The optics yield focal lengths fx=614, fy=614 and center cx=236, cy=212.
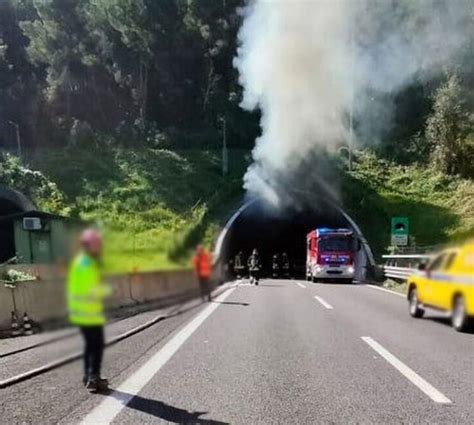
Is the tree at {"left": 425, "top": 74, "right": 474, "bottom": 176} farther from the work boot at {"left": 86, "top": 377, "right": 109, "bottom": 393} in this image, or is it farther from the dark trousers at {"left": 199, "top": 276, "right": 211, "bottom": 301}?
the work boot at {"left": 86, "top": 377, "right": 109, "bottom": 393}

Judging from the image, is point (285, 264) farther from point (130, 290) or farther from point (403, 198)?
point (130, 290)

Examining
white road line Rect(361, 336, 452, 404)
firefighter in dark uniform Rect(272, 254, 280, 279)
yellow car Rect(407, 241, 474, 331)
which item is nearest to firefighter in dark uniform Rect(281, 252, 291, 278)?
firefighter in dark uniform Rect(272, 254, 280, 279)

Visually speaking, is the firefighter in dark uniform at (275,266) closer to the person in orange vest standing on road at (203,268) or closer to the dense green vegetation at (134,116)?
the dense green vegetation at (134,116)

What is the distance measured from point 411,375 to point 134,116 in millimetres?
15832

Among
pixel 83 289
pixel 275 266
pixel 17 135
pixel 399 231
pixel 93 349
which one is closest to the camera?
pixel 83 289

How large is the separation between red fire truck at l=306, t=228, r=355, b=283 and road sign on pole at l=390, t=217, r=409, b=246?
0.23 m

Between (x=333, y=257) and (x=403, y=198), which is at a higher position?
(x=403, y=198)

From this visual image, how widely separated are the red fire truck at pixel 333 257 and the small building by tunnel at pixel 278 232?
0.04 m

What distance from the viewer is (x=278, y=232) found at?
3.05 m

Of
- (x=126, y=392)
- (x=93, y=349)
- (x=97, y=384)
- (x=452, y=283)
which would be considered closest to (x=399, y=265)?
(x=452, y=283)

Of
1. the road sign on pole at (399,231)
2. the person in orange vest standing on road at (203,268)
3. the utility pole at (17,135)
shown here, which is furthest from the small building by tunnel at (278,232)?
the utility pole at (17,135)

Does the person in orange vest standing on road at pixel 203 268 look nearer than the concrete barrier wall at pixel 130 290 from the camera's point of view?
No

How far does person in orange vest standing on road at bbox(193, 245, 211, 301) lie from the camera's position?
165 cm

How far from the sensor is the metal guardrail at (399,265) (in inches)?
103
